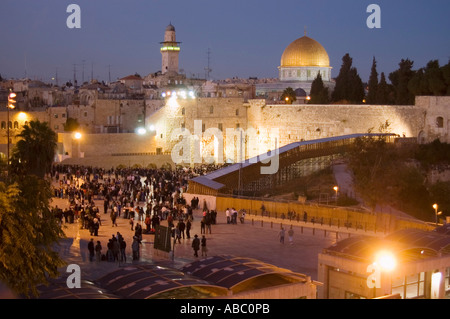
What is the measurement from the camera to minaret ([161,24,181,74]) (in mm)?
60656

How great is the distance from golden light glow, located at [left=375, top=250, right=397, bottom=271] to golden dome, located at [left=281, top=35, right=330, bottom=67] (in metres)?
39.7

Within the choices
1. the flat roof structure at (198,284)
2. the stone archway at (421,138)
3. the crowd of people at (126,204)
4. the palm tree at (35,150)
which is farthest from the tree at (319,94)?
the flat roof structure at (198,284)

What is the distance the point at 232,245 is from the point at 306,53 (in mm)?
34281

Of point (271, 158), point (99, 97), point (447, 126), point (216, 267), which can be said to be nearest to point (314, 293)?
point (216, 267)

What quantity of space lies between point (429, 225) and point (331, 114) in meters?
19.3

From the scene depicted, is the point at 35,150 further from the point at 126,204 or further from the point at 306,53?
the point at 306,53

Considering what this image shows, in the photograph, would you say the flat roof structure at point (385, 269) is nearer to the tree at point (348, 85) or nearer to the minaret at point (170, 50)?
the tree at point (348, 85)

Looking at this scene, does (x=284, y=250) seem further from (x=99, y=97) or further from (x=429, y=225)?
(x=99, y=97)

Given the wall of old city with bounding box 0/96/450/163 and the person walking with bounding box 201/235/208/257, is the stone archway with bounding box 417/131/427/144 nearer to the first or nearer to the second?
the wall of old city with bounding box 0/96/450/163

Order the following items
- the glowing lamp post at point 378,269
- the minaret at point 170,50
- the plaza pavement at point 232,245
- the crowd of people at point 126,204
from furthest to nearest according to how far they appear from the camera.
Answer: the minaret at point 170,50, the crowd of people at point 126,204, the plaza pavement at point 232,245, the glowing lamp post at point 378,269

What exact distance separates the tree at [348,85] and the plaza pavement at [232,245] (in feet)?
68.0

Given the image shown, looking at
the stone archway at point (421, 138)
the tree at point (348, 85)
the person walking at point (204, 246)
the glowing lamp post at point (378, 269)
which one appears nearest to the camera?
the glowing lamp post at point (378, 269)

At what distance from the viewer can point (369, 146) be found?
26406mm

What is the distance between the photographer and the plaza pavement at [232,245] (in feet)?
43.9
